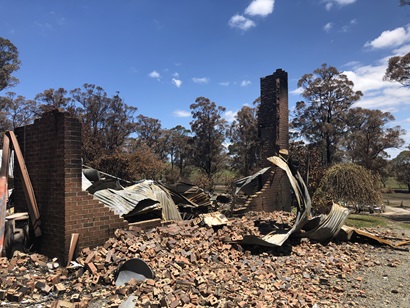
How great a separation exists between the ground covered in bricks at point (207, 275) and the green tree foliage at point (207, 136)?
2852 centimetres

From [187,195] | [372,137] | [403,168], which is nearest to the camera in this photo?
[187,195]

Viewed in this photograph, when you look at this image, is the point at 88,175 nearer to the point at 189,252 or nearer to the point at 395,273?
the point at 189,252

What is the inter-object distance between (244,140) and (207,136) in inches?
178

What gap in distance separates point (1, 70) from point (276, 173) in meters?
35.6

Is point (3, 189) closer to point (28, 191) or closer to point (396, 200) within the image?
point (28, 191)

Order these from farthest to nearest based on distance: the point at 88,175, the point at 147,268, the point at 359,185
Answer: the point at 359,185 < the point at 88,175 < the point at 147,268

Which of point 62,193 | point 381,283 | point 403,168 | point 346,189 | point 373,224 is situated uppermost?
point 403,168

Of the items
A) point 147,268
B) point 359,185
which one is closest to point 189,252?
point 147,268

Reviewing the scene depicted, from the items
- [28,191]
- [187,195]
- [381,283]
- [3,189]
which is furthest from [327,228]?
[3,189]

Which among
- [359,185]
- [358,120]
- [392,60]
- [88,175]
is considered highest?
[392,60]

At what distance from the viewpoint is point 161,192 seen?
8.16 meters

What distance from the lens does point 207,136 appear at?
3547cm

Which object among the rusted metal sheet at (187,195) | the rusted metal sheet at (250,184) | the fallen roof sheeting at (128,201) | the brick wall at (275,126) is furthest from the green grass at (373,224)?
the fallen roof sheeting at (128,201)

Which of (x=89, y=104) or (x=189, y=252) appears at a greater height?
(x=89, y=104)
